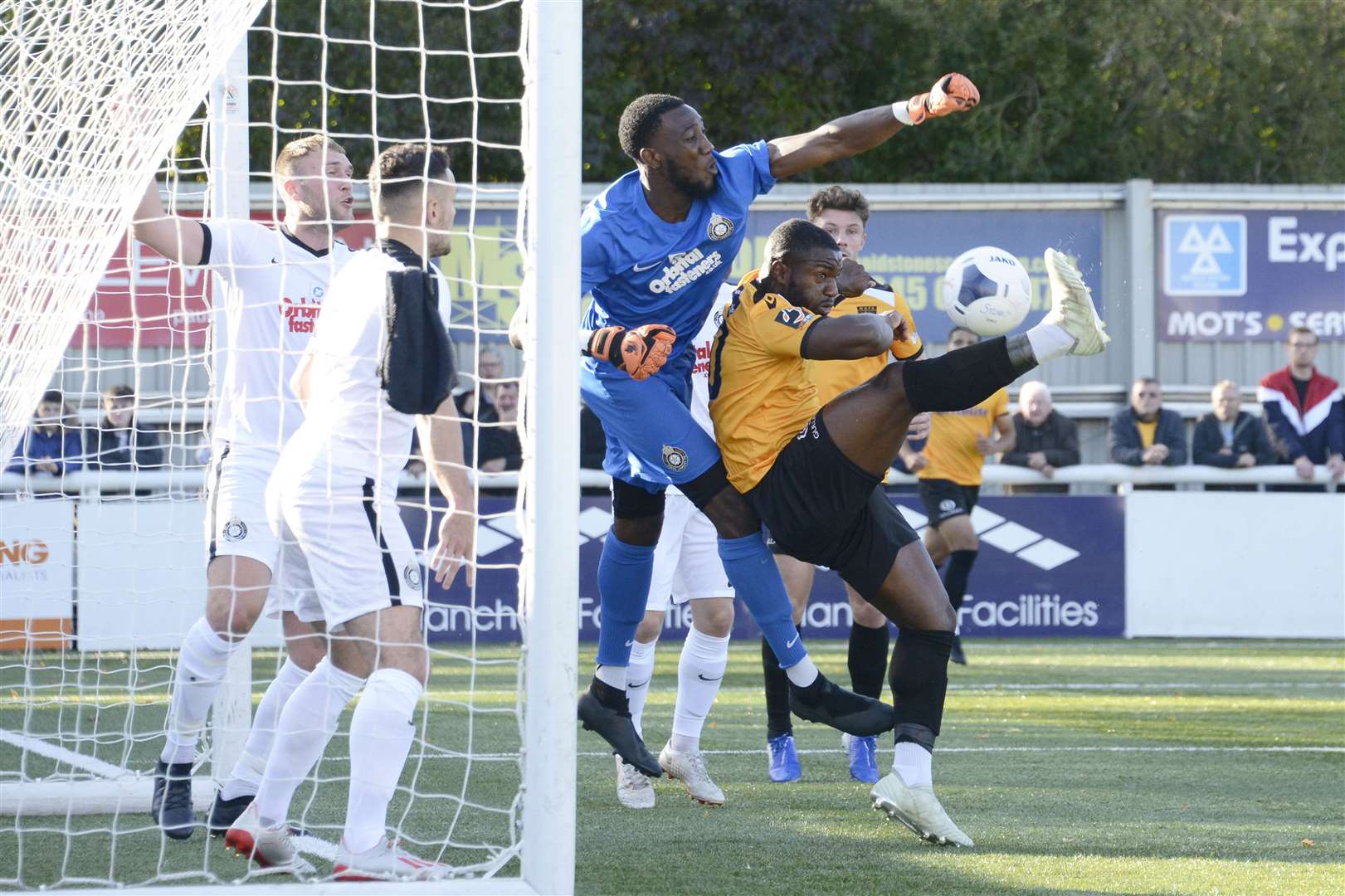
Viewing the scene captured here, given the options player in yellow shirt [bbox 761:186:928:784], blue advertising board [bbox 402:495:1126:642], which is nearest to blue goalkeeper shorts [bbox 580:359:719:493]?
player in yellow shirt [bbox 761:186:928:784]

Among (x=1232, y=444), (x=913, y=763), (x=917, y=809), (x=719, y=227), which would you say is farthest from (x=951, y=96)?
(x=1232, y=444)

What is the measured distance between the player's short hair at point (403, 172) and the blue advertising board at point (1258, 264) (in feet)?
49.3

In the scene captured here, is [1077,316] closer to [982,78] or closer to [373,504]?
[373,504]

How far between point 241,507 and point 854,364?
2.61 meters

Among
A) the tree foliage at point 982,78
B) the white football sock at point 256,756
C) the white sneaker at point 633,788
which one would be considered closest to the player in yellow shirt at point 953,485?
the white sneaker at point 633,788

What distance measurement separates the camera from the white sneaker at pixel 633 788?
236 inches

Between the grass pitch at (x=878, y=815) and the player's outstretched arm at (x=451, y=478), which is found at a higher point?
the player's outstretched arm at (x=451, y=478)

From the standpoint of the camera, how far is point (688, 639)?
6711 mm

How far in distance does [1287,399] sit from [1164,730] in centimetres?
755

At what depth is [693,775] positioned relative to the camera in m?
6.14

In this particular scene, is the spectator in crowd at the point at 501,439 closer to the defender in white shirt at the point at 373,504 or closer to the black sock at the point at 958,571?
the black sock at the point at 958,571

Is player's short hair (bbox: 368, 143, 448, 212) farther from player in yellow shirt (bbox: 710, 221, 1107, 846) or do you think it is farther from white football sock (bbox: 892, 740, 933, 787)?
white football sock (bbox: 892, 740, 933, 787)

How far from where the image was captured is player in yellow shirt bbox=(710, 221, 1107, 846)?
5156mm

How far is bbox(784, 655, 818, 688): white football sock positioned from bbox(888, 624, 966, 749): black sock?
30 cm
